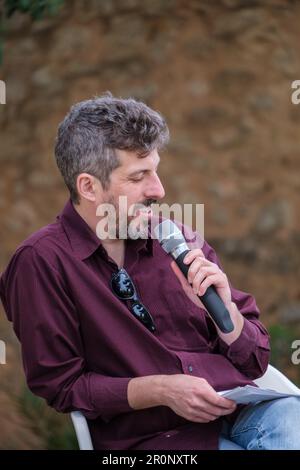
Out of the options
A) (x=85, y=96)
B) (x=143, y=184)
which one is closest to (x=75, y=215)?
(x=143, y=184)

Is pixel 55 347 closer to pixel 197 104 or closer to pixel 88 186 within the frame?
pixel 88 186

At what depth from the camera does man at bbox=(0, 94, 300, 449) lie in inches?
97.3

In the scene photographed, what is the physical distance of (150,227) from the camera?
2.74 meters

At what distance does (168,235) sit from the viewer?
8.32ft

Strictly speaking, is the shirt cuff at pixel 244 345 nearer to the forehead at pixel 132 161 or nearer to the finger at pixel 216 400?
the finger at pixel 216 400

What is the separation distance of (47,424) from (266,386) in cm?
141

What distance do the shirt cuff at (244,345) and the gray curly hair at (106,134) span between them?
558 mm

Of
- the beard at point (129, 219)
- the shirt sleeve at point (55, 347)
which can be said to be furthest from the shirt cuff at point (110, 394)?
the beard at point (129, 219)

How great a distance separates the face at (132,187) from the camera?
259 centimetres

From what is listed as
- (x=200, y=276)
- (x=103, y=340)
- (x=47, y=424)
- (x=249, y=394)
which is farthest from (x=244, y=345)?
(x=47, y=424)

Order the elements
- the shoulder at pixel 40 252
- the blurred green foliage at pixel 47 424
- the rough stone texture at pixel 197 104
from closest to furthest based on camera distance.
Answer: the shoulder at pixel 40 252, the blurred green foliage at pixel 47 424, the rough stone texture at pixel 197 104

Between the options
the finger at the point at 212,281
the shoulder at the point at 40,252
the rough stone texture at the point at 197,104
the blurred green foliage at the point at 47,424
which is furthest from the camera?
the rough stone texture at the point at 197,104

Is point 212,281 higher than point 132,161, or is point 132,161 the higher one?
point 132,161
